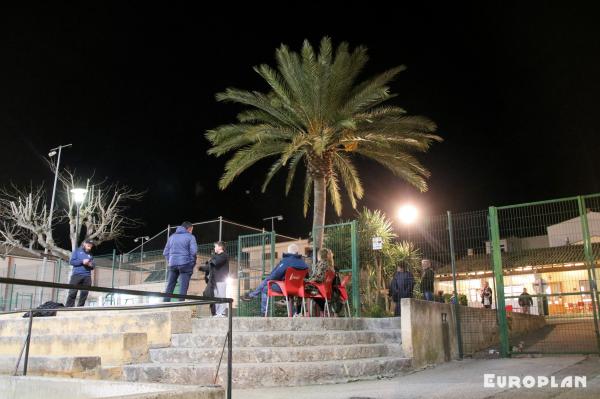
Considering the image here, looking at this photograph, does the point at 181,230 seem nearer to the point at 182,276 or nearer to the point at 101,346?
the point at 182,276

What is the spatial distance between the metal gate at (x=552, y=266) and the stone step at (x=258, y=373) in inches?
160

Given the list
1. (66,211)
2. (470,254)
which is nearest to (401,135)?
(470,254)

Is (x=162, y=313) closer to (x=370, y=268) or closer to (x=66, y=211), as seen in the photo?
(x=370, y=268)

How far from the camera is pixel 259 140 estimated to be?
1642 cm

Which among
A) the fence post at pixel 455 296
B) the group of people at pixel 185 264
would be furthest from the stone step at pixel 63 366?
the fence post at pixel 455 296

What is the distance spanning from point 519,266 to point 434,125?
259 inches

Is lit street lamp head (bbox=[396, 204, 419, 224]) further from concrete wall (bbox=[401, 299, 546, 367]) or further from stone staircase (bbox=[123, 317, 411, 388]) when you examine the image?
stone staircase (bbox=[123, 317, 411, 388])

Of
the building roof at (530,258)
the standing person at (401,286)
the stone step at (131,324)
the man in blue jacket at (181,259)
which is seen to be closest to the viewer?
the stone step at (131,324)

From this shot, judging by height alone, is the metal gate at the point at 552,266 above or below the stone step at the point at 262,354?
above

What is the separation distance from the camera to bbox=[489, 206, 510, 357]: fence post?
10.0 meters

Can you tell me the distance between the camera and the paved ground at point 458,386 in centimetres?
583

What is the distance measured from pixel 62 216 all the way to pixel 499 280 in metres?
23.5

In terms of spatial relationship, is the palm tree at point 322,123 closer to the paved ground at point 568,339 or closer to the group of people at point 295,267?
the group of people at point 295,267

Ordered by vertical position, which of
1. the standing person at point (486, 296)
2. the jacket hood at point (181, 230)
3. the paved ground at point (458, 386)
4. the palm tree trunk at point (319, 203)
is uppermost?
the palm tree trunk at point (319, 203)
